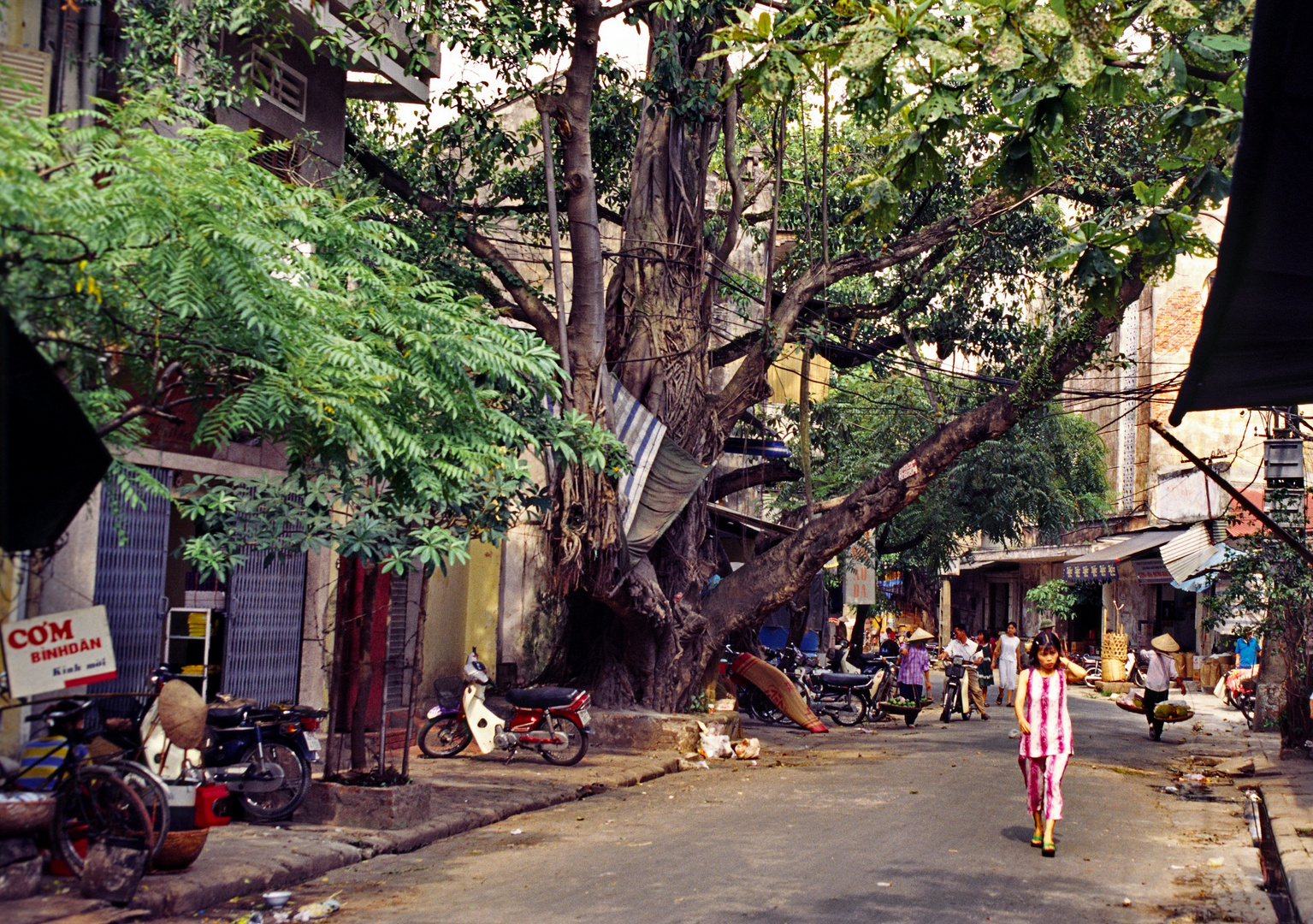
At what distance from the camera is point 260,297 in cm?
573

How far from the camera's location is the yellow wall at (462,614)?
54.6ft

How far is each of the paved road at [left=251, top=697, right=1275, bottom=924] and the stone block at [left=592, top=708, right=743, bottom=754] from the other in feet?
3.96

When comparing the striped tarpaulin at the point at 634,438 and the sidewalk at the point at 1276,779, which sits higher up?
the striped tarpaulin at the point at 634,438

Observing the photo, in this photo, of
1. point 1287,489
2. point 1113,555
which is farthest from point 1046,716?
point 1113,555

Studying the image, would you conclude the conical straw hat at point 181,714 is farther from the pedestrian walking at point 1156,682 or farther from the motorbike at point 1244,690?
the motorbike at point 1244,690

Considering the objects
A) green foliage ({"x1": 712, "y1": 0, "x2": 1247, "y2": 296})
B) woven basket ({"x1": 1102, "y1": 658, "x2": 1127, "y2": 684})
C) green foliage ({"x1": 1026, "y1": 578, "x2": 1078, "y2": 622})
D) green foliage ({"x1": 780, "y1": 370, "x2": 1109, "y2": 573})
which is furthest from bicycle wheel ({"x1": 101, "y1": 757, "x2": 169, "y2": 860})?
green foliage ({"x1": 1026, "y1": 578, "x2": 1078, "y2": 622})

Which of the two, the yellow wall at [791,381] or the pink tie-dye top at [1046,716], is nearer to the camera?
the pink tie-dye top at [1046,716]

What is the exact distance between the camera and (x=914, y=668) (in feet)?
69.4

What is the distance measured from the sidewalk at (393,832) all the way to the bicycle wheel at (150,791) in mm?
400

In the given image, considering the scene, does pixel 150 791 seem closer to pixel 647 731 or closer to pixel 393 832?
pixel 393 832

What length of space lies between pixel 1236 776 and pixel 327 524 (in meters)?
11.1

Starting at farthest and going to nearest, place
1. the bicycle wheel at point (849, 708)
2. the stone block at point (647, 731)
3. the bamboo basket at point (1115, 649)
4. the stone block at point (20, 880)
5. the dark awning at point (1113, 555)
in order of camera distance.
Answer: the bamboo basket at point (1115, 649)
the dark awning at point (1113, 555)
the bicycle wheel at point (849, 708)
the stone block at point (647, 731)
the stone block at point (20, 880)

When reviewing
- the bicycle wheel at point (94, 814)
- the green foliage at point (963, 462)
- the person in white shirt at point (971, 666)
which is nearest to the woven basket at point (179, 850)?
the bicycle wheel at point (94, 814)

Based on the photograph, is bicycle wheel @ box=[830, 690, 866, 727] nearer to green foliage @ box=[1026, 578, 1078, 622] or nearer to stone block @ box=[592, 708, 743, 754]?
stone block @ box=[592, 708, 743, 754]
